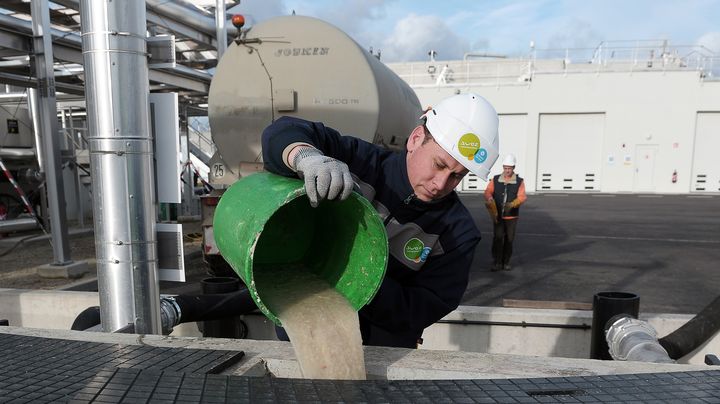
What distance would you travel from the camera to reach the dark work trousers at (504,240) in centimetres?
669

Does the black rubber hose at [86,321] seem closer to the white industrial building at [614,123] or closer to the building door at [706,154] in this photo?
the white industrial building at [614,123]

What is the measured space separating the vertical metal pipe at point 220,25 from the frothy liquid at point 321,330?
6.03 metres

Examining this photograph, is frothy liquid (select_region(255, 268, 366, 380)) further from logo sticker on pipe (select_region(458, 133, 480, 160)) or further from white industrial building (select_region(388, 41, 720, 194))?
white industrial building (select_region(388, 41, 720, 194))

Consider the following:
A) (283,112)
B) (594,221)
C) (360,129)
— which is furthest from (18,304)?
(594,221)

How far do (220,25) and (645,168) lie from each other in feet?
62.0

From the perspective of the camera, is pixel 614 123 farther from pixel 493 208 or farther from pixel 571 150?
pixel 493 208

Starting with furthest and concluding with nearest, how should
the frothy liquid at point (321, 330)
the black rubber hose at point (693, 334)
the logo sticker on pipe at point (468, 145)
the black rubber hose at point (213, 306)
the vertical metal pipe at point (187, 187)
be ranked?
the vertical metal pipe at point (187, 187) < the black rubber hose at point (213, 306) < the black rubber hose at point (693, 334) < the logo sticker on pipe at point (468, 145) < the frothy liquid at point (321, 330)

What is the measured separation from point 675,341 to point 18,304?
480cm

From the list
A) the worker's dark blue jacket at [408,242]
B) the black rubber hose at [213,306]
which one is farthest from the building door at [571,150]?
the worker's dark blue jacket at [408,242]

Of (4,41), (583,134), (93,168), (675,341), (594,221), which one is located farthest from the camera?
(583,134)

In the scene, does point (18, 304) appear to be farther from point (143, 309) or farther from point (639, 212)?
point (639, 212)

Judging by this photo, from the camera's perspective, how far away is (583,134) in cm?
1991

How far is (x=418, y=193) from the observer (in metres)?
2.17

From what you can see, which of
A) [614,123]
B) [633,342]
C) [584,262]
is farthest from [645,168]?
[633,342]
